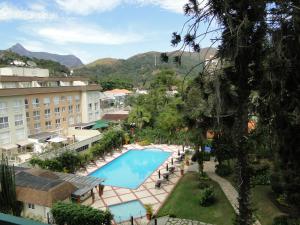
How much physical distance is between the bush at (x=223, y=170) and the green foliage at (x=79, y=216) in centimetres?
1221

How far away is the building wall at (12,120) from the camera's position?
30.9m

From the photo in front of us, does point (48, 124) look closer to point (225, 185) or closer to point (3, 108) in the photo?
point (3, 108)

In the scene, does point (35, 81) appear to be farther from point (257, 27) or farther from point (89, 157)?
point (257, 27)

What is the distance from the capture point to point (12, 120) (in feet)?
105

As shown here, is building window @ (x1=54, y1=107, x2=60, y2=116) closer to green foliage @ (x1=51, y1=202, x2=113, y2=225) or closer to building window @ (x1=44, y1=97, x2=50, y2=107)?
building window @ (x1=44, y1=97, x2=50, y2=107)

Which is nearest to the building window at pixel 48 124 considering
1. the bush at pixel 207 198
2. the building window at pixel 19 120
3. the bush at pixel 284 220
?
the building window at pixel 19 120

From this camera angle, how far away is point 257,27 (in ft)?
25.9

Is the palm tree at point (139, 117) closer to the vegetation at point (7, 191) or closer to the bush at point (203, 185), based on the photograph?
the bush at point (203, 185)

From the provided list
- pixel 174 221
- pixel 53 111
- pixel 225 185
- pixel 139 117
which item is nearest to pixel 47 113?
pixel 53 111

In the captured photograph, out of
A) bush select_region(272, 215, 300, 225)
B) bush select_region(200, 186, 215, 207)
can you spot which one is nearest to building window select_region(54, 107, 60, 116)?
bush select_region(200, 186, 215, 207)

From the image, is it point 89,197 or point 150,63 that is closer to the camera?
point 89,197

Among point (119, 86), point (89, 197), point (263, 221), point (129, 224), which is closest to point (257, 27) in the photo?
point (263, 221)

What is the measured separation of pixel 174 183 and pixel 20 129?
1955 centimetres

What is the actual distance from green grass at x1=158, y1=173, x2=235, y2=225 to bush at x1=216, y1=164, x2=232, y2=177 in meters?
1.98
